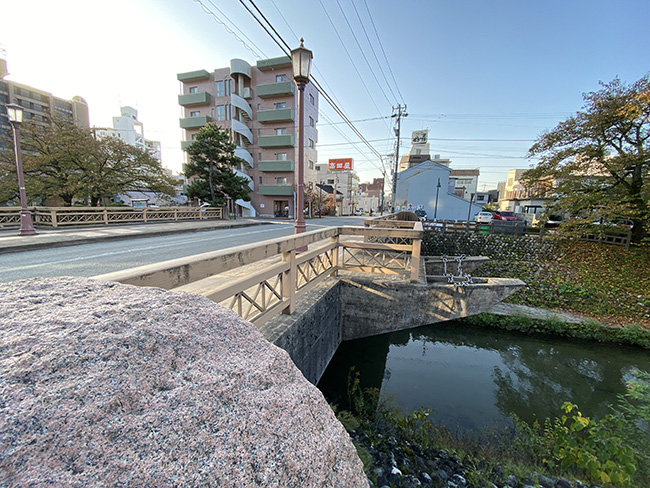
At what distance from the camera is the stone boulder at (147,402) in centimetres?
82

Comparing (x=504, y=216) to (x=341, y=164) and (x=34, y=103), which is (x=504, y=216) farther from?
(x=34, y=103)

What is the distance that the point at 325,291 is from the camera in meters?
5.55

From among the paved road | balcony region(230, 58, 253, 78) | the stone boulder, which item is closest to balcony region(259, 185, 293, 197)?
balcony region(230, 58, 253, 78)

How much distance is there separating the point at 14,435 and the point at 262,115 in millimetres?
35730

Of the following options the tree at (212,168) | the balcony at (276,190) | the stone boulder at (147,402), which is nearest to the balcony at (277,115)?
the tree at (212,168)

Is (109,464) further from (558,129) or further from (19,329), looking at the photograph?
(558,129)

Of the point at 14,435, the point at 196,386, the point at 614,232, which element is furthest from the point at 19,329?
the point at 614,232

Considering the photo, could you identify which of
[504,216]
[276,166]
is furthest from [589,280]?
[276,166]

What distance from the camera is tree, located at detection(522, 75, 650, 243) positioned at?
38.3ft

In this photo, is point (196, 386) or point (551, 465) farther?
point (551, 465)

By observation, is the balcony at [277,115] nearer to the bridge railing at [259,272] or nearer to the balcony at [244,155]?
the balcony at [244,155]

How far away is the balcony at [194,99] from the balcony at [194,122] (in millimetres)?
1955

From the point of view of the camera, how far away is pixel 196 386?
1170mm

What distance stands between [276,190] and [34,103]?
1941 inches
